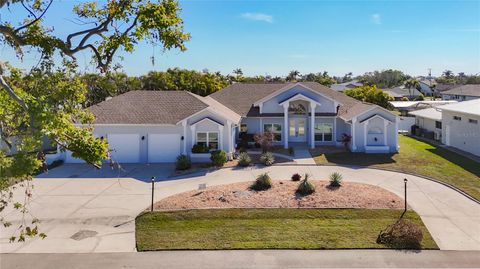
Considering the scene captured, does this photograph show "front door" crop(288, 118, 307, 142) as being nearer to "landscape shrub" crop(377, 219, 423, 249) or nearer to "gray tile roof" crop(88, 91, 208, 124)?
"gray tile roof" crop(88, 91, 208, 124)

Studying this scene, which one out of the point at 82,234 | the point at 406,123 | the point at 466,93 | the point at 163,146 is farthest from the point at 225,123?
the point at 466,93

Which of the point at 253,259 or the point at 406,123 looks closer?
the point at 253,259

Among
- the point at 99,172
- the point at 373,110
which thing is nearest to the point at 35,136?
the point at 99,172

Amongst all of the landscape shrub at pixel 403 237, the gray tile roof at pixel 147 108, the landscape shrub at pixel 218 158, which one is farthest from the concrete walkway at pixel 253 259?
the gray tile roof at pixel 147 108

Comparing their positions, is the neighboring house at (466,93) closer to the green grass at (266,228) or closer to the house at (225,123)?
the house at (225,123)

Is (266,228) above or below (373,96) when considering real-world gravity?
below

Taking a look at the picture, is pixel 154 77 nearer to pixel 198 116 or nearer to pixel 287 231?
pixel 198 116

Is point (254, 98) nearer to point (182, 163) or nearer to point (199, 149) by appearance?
point (199, 149)
